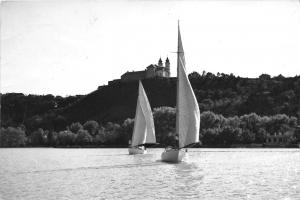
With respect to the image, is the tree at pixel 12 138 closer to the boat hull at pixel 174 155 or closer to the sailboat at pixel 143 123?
the sailboat at pixel 143 123

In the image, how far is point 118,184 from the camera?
4122cm

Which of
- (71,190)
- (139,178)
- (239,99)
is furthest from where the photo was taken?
(239,99)

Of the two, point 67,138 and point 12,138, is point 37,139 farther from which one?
point 67,138

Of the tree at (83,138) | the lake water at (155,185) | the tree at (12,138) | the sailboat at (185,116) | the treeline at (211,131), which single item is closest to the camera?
the lake water at (155,185)

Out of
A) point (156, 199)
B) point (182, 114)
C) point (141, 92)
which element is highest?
point (141, 92)

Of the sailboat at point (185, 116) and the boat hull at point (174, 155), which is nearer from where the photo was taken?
the sailboat at point (185, 116)

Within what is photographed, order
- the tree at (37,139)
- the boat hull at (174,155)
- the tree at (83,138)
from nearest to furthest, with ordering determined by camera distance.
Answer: the boat hull at (174,155) → the tree at (83,138) → the tree at (37,139)

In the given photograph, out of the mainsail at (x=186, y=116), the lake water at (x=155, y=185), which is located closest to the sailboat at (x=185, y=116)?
the mainsail at (x=186, y=116)

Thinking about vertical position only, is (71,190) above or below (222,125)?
below

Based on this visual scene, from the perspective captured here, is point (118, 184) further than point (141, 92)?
No

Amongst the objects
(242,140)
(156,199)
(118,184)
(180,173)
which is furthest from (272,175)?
(242,140)

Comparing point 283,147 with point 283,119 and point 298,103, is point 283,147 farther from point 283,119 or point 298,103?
point 298,103

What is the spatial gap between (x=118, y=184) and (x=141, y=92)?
45519 mm

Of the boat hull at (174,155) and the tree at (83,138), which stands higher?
the tree at (83,138)
